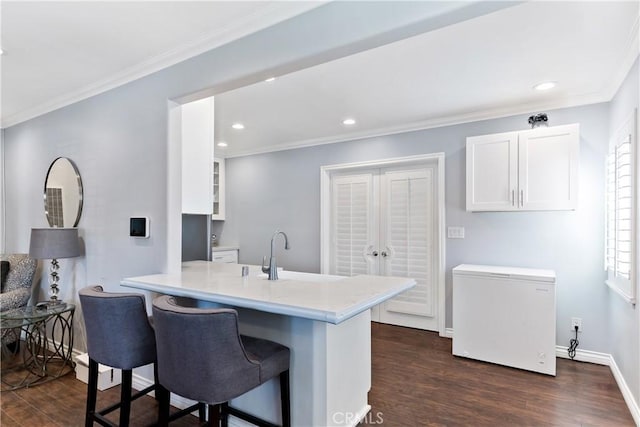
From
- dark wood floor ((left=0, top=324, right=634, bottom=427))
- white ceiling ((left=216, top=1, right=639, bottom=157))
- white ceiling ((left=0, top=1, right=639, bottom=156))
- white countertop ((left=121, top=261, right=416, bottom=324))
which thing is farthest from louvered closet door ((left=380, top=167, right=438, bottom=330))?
white countertop ((left=121, top=261, right=416, bottom=324))

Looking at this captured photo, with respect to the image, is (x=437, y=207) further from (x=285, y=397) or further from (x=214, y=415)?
(x=214, y=415)

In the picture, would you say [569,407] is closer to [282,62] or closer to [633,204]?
[633,204]

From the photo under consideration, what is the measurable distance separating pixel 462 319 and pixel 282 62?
2.73 m

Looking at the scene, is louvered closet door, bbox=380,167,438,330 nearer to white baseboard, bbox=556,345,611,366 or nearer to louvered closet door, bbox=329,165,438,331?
louvered closet door, bbox=329,165,438,331

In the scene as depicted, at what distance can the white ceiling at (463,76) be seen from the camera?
2.03 metres

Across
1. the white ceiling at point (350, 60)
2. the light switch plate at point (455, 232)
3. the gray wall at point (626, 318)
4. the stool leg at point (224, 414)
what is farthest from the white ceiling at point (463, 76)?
the stool leg at point (224, 414)

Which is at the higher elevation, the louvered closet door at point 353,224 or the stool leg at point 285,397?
the louvered closet door at point 353,224

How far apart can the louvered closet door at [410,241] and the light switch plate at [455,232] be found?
9.8 inches

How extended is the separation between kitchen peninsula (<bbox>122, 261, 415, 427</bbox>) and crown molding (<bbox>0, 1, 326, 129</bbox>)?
139cm

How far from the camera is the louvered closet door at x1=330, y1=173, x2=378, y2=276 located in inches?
178

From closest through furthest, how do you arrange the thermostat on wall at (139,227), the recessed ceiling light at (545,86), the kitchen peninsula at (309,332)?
1. the kitchen peninsula at (309,332)
2. the thermostat on wall at (139,227)
3. the recessed ceiling light at (545,86)

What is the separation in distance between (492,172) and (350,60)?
5.89 feet

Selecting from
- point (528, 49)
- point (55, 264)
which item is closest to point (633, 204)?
point (528, 49)

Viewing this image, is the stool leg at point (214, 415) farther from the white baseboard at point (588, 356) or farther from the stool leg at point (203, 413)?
the white baseboard at point (588, 356)
